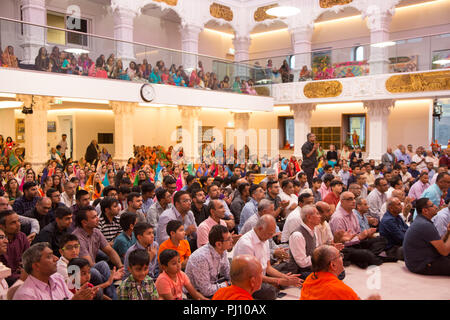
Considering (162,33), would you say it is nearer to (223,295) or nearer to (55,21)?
(55,21)

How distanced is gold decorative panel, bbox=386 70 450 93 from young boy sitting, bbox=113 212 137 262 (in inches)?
465

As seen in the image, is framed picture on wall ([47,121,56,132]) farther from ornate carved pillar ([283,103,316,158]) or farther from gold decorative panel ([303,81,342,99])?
gold decorative panel ([303,81,342,99])

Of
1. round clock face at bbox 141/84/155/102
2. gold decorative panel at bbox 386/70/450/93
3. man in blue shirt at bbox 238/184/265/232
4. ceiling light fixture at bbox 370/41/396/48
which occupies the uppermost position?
ceiling light fixture at bbox 370/41/396/48

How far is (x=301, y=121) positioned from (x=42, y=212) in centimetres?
1324

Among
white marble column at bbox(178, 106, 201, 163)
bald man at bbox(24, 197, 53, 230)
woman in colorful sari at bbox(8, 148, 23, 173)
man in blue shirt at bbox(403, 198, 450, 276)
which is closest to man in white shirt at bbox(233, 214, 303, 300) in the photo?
man in blue shirt at bbox(403, 198, 450, 276)

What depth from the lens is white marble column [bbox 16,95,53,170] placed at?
11.1 meters

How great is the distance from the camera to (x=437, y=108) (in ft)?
47.5

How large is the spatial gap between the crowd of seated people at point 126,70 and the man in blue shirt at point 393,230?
8750 millimetres

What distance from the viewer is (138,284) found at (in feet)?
10.2

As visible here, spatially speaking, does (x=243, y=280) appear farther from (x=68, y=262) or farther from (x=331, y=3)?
(x=331, y=3)

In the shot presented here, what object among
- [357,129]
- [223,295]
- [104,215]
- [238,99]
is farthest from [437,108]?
[223,295]

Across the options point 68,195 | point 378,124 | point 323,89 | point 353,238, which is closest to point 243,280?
point 353,238

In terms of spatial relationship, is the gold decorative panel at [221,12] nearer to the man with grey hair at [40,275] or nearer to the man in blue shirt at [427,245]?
the man in blue shirt at [427,245]

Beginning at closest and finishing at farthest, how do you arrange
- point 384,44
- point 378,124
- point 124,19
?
point 384,44
point 124,19
point 378,124
